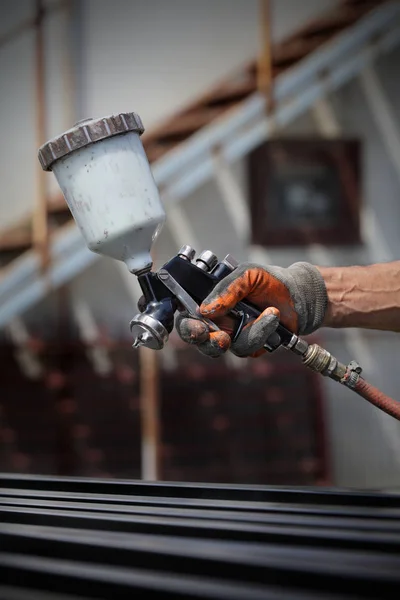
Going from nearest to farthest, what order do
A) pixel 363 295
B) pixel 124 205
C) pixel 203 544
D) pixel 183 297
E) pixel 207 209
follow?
pixel 203 544, pixel 124 205, pixel 183 297, pixel 363 295, pixel 207 209

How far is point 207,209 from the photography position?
4.82m

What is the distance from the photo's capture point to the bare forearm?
1.71 meters

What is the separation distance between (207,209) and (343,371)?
346cm

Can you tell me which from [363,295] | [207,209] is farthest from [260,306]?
[207,209]

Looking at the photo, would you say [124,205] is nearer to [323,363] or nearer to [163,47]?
[323,363]

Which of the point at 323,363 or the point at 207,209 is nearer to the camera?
the point at 323,363

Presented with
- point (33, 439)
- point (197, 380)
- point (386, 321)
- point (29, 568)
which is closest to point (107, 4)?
point (197, 380)

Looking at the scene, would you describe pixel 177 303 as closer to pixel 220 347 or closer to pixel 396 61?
pixel 220 347

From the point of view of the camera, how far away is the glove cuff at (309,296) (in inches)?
62.9

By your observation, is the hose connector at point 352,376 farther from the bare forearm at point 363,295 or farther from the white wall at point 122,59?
the white wall at point 122,59

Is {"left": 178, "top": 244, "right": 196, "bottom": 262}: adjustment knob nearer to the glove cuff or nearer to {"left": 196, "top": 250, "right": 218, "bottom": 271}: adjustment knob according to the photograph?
{"left": 196, "top": 250, "right": 218, "bottom": 271}: adjustment knob

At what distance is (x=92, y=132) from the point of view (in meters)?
1.24

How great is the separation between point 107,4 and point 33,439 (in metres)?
2.84

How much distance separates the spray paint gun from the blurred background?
2679 millimetres
